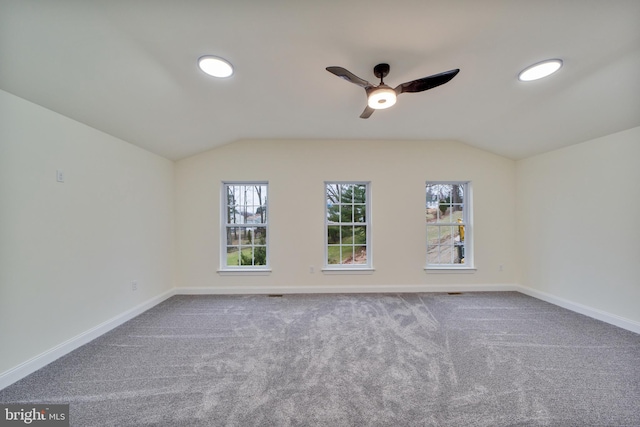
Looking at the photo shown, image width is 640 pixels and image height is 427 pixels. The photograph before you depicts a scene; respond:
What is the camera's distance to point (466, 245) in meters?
3.84

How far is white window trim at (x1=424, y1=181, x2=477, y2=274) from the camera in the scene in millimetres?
3729

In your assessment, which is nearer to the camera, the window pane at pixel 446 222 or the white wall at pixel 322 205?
the white wall at pixel 322 205

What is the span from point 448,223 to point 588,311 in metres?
1.86

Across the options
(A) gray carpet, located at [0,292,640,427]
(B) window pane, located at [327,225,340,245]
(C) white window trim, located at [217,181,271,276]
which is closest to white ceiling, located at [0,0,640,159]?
(C) white window trim, located at [217,181,271,276]

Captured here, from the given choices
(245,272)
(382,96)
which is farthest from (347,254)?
(382,96)

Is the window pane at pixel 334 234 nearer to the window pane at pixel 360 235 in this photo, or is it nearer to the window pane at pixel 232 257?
the window pane at pixel 360 235

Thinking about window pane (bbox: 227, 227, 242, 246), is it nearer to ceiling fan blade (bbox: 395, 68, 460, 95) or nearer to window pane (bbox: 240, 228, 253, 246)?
window pane (bbox: 240, 228, 253, 246)

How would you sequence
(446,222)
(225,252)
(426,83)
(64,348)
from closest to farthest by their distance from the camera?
(426,83) < (64,348) < (225,252) < (446,222)

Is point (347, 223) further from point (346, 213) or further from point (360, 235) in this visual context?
point (360, 235)

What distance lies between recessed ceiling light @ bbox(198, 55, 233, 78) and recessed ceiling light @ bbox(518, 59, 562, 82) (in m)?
2.56

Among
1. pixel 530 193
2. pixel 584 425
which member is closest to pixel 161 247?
pixel 584 425

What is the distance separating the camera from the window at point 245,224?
3.82 m

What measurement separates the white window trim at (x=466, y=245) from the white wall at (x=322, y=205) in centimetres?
8

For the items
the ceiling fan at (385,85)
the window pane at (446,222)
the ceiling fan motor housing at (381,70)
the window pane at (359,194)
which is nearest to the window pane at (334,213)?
the window pane at (359,194)
